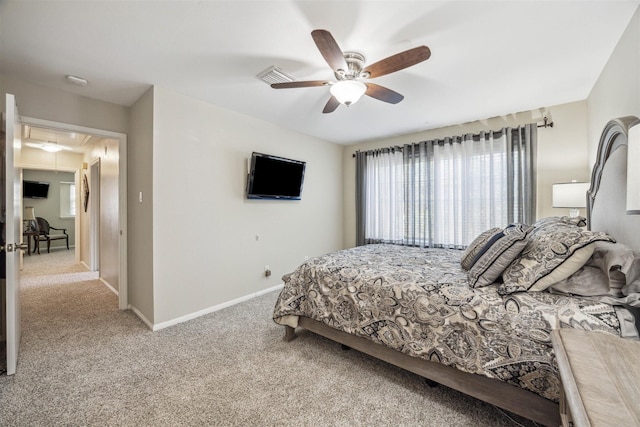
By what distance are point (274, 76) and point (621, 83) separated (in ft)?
8.66

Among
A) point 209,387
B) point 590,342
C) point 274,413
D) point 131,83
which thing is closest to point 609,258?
point 590,342

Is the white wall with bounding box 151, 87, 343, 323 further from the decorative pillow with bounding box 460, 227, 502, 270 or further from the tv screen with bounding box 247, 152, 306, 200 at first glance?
the decorative pillow with bounding box 460, 227, 502, 270

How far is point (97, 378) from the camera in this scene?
1939 mm

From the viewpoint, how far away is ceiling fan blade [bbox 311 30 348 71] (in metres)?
1.51

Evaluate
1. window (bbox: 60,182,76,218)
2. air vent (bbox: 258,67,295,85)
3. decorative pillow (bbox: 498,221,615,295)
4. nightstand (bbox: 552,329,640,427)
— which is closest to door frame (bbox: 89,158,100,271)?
window (bbox: 60,182,76,218)

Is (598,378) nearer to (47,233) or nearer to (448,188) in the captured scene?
(448,188)

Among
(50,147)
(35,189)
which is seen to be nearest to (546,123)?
(50,147)

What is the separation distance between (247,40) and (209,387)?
8.15ft

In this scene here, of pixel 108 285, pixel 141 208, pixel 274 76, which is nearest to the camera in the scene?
pixel 274 76

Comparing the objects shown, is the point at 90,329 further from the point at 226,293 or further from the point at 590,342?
the point at 590,342

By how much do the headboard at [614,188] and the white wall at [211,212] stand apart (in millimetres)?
3385

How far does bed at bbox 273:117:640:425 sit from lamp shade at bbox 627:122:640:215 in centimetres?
64

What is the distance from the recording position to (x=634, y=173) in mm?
913

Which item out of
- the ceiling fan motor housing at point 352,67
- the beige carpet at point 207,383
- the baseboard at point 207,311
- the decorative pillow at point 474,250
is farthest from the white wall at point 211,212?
the decorative pillow at point 474,250
